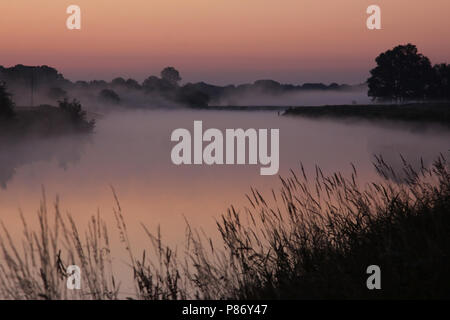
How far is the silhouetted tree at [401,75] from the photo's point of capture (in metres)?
101

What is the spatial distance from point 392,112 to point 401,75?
23591 millimetres

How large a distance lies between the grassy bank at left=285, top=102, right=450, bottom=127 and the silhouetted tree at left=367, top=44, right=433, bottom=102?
4480mm

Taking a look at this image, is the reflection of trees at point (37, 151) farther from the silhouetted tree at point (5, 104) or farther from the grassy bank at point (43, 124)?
the silhouetted tree at point (5, 104)

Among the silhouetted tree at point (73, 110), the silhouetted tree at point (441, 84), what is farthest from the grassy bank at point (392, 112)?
the silhouetted tree at point (73, 110)

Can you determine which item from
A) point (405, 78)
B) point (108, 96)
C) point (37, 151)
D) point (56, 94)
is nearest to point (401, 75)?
point (405, 78)

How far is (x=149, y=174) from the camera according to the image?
39.9 m

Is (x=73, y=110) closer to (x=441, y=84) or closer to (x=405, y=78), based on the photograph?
(x=405, y=78)

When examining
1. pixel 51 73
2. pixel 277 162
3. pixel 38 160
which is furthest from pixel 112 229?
pixel 51 73

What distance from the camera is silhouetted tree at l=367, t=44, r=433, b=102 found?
10125 cm

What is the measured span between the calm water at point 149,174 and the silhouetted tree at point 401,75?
28378 mm

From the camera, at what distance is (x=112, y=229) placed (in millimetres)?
18719

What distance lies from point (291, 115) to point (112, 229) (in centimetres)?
12559

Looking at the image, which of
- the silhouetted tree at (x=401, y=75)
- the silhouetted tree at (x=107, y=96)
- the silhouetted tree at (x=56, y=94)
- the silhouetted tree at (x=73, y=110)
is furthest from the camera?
the silhouetted tree at (x=107, y=96)

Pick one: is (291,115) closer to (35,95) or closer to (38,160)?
(35,95)
